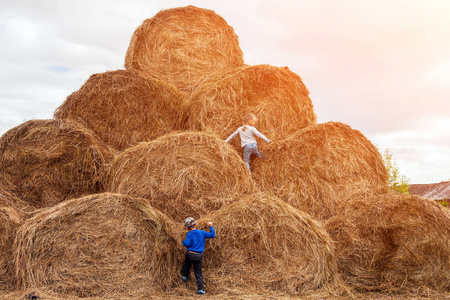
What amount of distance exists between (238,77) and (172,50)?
72.0 inches

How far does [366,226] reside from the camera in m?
5.12

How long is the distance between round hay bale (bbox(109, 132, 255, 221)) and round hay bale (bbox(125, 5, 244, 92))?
2385 mm

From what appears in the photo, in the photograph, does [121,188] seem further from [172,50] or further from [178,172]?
[172,50]

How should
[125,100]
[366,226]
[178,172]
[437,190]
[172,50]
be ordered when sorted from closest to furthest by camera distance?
[366,226]
[178,172]
[125,100]
[172,50]
[437,190]

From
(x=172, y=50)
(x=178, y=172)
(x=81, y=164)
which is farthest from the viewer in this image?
(x=172, y=50)

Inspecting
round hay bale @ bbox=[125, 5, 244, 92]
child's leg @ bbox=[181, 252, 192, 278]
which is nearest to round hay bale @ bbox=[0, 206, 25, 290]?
child's leg @ bbox=[181, 252, 192, 278]

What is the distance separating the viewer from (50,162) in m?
6.09

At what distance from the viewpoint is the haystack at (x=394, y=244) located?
4.73m

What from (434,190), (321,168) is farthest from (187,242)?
(434,190)

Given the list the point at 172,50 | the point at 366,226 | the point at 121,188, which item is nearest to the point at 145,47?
the point at 172,50

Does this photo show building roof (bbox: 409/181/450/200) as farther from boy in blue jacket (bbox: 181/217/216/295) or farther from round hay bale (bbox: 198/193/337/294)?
boy in blue jacket (bbox: 181/217/216/295)

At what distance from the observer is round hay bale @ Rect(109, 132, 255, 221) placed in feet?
17.5

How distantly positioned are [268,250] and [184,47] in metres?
5.03

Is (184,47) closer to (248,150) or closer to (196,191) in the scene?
(248,150)
